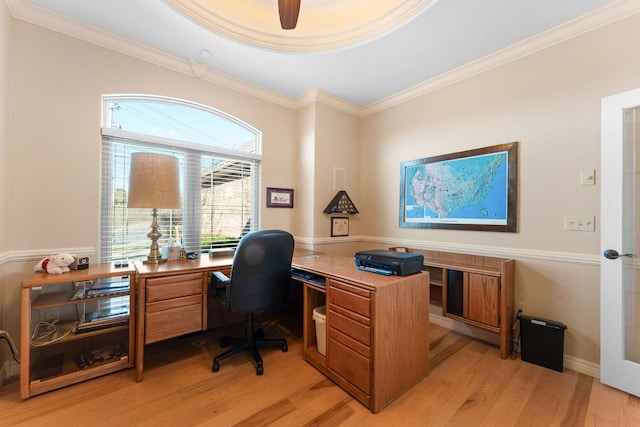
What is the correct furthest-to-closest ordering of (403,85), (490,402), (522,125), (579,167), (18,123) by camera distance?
(403,85), (522,125), (579,167), (18,123), (490,402)

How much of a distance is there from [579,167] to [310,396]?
267 cm

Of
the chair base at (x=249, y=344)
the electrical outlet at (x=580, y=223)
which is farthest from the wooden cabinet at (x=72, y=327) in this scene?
the electrical outlet at (x=580, y=223)

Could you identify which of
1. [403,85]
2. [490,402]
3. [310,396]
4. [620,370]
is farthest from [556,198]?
[310,396]

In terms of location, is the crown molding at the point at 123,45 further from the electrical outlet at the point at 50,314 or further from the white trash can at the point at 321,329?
the white trash can at the point at 321,329

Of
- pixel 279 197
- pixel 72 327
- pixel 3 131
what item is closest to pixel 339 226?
pixel 279 197

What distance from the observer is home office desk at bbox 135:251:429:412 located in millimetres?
1632

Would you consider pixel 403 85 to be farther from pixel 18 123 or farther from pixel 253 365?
pixel 18 123

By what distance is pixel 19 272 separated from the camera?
193 centimetres

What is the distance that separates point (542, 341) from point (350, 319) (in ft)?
5.45

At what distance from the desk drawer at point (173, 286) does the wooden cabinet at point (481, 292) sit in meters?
2.17

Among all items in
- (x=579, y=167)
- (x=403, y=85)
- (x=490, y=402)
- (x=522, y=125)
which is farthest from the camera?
(x=403, y=85)

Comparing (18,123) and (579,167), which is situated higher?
(18,123)

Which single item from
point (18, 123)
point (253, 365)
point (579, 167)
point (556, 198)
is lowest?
point (253, 365)

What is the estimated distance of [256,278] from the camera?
6.51 ft
